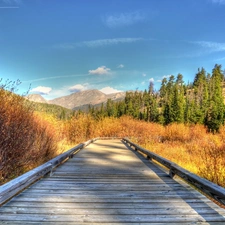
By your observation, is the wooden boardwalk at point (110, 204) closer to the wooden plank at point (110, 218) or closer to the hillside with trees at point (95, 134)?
the wooden plank at point (110, 218)

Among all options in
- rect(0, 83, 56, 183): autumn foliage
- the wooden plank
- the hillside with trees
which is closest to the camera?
the wooden plank

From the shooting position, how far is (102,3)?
11875mm

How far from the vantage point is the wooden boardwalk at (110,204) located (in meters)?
2.58

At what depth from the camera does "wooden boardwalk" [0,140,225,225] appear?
258 centimetres

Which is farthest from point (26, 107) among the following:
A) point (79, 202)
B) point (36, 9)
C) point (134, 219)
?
point (36, 9)

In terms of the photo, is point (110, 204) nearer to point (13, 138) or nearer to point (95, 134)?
point (13, 138)

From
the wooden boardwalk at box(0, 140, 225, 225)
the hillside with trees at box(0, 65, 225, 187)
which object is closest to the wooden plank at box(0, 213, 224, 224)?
the wooden boardwalk at box(0, 140, 225, 225)

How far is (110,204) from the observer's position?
308 cm

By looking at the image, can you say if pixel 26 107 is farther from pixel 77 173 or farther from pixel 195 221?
pixel 195 221

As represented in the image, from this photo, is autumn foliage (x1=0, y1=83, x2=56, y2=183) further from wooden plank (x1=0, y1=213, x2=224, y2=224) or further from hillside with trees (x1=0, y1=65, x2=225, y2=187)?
wooden plank (x1=0, y1=213, x2=224, y2=224)

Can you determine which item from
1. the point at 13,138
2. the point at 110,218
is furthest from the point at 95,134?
the point at 110,218

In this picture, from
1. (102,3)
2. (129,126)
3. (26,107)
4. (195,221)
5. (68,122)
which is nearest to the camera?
(195,221)

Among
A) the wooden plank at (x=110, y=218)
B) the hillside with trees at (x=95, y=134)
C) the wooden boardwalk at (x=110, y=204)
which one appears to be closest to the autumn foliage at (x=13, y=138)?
the hillside with trees at (x=95, y=134)

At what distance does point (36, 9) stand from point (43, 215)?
10448 millimetres
